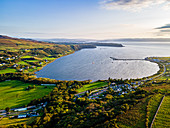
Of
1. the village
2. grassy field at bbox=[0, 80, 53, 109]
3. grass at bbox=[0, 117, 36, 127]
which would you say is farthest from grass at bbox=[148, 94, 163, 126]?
grassy field at bbox=[0, 80, 53, 109]

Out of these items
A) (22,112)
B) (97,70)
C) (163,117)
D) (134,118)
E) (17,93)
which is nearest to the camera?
(163,117)

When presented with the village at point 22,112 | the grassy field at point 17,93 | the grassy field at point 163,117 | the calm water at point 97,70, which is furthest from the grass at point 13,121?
the calm water at point 97,70

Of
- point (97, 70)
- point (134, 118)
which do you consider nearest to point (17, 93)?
point (134, 118)

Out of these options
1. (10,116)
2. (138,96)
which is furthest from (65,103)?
(138,96)

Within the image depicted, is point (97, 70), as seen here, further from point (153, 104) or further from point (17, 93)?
point (153, 104)

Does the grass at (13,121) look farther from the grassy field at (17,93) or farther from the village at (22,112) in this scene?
the grassy field at (17,93)

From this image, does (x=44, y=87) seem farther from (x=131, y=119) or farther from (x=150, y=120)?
(x=150, y=120)
